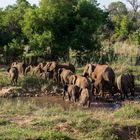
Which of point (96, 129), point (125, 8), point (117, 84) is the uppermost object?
point (125, 8)

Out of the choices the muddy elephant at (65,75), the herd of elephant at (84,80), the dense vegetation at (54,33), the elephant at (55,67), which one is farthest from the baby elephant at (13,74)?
the dense vegetation at (54,33)

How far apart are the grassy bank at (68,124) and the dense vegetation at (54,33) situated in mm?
9827

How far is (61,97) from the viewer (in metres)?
17.7

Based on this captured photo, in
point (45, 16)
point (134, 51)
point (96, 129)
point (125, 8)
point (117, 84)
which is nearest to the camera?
point (96, 129)

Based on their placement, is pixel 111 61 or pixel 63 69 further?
pixel 111 61

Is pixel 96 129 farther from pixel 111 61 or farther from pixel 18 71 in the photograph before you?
pixel 111 61

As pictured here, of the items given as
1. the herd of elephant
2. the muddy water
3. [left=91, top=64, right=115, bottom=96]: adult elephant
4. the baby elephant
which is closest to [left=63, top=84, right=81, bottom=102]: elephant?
the herd of elephant

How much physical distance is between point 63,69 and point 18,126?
25.8 feet

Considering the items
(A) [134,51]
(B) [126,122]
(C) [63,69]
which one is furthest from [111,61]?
(B) [126,122]

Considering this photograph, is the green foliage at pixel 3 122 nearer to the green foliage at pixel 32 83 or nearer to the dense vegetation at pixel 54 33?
the green foliage at pixel 32 83

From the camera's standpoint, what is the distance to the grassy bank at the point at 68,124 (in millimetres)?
10719

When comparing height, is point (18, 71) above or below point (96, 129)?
above

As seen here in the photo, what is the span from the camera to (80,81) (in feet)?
55.5

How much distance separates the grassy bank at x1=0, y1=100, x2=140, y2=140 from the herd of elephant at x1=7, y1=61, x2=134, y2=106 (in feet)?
6.92
